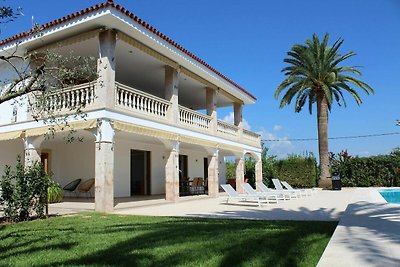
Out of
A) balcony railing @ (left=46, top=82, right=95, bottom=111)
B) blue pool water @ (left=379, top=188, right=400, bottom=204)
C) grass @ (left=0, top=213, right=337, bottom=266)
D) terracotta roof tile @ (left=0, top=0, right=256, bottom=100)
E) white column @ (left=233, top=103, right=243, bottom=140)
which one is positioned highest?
terracotta roof tile @ (left=0, top=0, right=256, bottom=100)

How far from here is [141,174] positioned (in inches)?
868

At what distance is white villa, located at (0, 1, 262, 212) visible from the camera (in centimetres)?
Result: 1316

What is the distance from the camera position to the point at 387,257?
475 centimetres

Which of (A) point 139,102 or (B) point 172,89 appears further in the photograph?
(B) point 172,89

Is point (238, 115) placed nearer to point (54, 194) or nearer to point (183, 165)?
point (183, 165)

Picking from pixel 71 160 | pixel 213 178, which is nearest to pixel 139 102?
pixel 71 160

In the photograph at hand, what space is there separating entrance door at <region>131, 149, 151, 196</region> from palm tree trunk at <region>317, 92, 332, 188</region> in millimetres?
15781

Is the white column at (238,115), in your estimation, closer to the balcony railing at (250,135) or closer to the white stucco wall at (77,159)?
the balcony railing at (250,135)

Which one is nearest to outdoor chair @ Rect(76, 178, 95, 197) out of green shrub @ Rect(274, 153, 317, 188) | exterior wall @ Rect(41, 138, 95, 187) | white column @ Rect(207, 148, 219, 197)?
exterior wall @ Rect(41, 138, 95, 187)

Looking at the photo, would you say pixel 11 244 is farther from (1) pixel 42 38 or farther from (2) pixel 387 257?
(1) pixel 42 38

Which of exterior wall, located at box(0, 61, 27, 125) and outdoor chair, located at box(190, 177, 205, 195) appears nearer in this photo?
exterior wall, located at box(0, 61, 27, 125)

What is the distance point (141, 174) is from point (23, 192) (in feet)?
37.1

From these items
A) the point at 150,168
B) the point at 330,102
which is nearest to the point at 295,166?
the point at 330,102

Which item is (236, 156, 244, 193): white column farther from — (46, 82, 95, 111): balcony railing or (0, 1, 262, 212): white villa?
(46, 82, 95, 111): balcony railing
